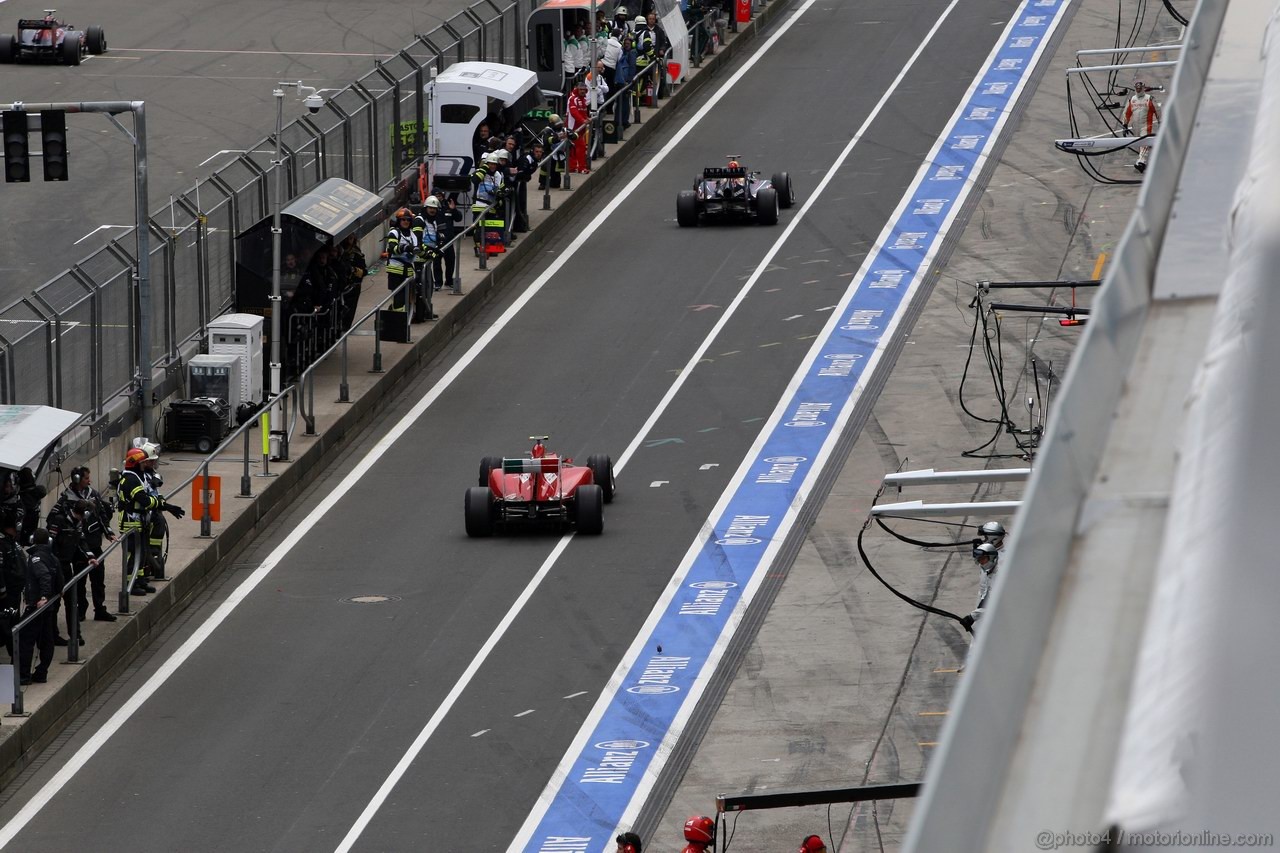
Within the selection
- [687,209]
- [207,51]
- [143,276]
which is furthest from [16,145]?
[207,51]

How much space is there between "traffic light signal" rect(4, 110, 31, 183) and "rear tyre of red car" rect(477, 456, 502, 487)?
20.1 feet

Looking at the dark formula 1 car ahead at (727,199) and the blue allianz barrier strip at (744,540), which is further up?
the dark formula 1 car ahead at (727,199)

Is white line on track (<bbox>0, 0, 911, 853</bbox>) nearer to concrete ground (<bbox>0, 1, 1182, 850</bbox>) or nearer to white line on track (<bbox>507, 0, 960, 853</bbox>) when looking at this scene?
white line on track (<bbox>507, 0, 960, 853</bbox>)

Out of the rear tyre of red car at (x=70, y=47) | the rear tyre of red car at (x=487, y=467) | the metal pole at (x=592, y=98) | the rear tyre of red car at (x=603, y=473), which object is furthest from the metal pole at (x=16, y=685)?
the rear tyre of red car at (x=70, y=47)

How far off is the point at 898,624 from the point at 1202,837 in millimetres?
19074

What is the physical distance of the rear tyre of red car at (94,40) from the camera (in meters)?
50.8

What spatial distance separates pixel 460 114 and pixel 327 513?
41.7 feet

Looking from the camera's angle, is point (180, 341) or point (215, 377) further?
point (180, 341)

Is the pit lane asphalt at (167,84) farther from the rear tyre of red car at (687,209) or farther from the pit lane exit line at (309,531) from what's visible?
the rear tyre of red car at (687,209)

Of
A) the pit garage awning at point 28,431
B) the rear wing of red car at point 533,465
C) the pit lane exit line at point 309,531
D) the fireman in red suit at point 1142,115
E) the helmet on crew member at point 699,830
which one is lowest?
the pit lane exit line at point 309,531

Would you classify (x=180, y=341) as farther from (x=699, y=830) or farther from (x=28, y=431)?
(x=699, y=830)

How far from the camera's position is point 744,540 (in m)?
24.5

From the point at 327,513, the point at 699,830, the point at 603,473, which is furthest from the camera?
the point at 327,513

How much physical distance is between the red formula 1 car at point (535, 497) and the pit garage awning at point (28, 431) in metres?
4.82
